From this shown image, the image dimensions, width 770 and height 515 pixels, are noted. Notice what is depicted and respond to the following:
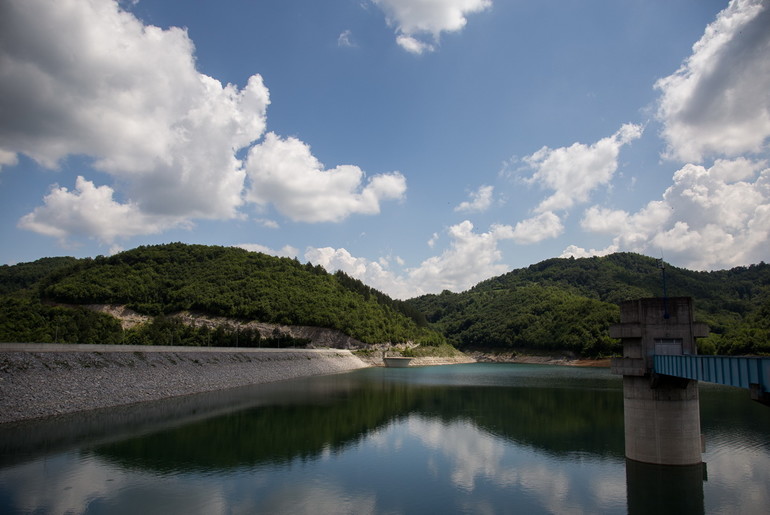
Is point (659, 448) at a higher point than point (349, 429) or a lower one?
higher

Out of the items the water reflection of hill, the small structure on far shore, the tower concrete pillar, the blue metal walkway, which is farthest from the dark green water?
the small structure on far shore

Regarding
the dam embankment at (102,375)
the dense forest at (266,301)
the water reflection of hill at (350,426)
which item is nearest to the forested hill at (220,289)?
the dense forest at (266,301)

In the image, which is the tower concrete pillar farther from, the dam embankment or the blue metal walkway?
the dam embankment

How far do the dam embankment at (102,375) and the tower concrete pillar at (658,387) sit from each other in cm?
4075

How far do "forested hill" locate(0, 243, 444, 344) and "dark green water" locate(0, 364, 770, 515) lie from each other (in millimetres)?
74284

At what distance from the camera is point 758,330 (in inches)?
3479

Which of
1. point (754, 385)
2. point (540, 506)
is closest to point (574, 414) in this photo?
point (540, 506)

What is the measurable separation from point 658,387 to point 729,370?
7.21 m

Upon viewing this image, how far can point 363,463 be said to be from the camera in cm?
2927

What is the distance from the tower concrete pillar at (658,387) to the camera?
24.7 meters

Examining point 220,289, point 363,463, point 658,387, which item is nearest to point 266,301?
point 220,289

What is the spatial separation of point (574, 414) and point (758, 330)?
213 ft

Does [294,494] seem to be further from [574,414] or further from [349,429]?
[574,414]

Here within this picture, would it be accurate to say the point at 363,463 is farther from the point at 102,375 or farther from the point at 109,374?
the point at 109,374
